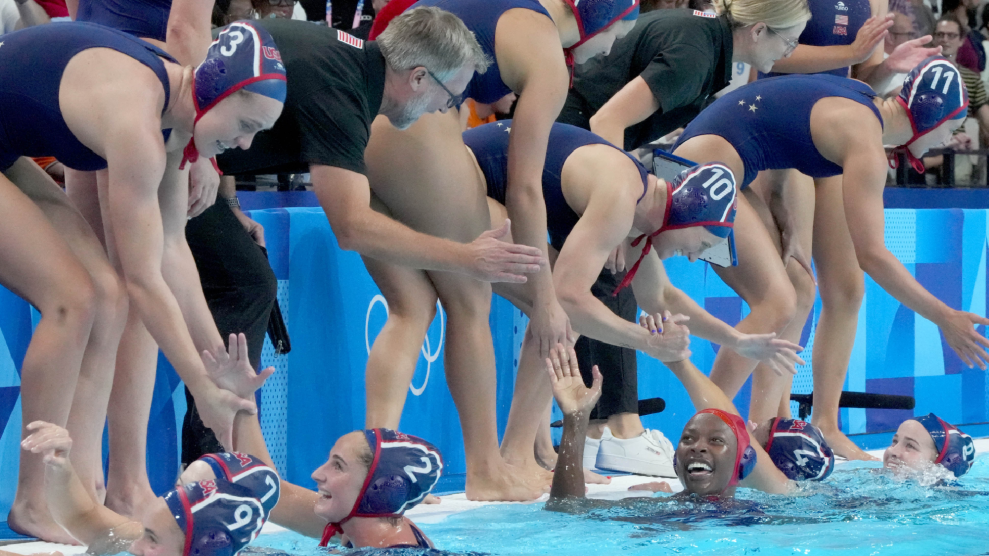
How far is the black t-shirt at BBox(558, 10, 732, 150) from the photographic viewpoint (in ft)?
14.1

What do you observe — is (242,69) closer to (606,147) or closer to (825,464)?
(606,147)

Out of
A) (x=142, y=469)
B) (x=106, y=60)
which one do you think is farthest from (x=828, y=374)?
(x=106, y=60)

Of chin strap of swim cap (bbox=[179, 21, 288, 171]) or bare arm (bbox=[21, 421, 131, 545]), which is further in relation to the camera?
chin strap of swim cap (bbox=[179, 21, 288, 171])

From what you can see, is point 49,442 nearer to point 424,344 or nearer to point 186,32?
point 186,32

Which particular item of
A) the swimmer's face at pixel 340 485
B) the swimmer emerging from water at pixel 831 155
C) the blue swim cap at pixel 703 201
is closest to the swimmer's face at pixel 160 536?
the swimmer's face at pixel 340 485

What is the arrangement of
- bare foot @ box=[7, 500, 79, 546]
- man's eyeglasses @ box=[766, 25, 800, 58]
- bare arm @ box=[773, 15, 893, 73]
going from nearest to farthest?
1. bare foot @ box=[7, 500, 79, 546]
2. man's eyeglasses @ box=[766, 25, 800, 58]
3. bare arm @ box=[773, 15, 893, 73]

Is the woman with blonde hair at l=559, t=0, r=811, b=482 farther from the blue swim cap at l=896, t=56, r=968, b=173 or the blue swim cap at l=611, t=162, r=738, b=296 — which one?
the blue swim cap at l=896, t=56, r=968, b=173

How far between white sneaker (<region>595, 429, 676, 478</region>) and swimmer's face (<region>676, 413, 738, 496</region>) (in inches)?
27.6

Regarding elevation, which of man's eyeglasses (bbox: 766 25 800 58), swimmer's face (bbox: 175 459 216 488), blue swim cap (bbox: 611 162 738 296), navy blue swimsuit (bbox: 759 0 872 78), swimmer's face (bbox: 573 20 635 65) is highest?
navy blue swimsuit (bbox: 759 0 872 78)

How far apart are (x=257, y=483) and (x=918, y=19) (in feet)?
20.8

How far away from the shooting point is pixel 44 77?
2654 mm

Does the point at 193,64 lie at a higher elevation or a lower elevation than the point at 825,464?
higher

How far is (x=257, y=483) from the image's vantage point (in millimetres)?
2629

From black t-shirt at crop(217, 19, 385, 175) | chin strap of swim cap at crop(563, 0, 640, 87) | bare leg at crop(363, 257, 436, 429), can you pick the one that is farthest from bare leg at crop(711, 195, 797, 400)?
black t-shirt at crop(217, 19, 385, 175)
